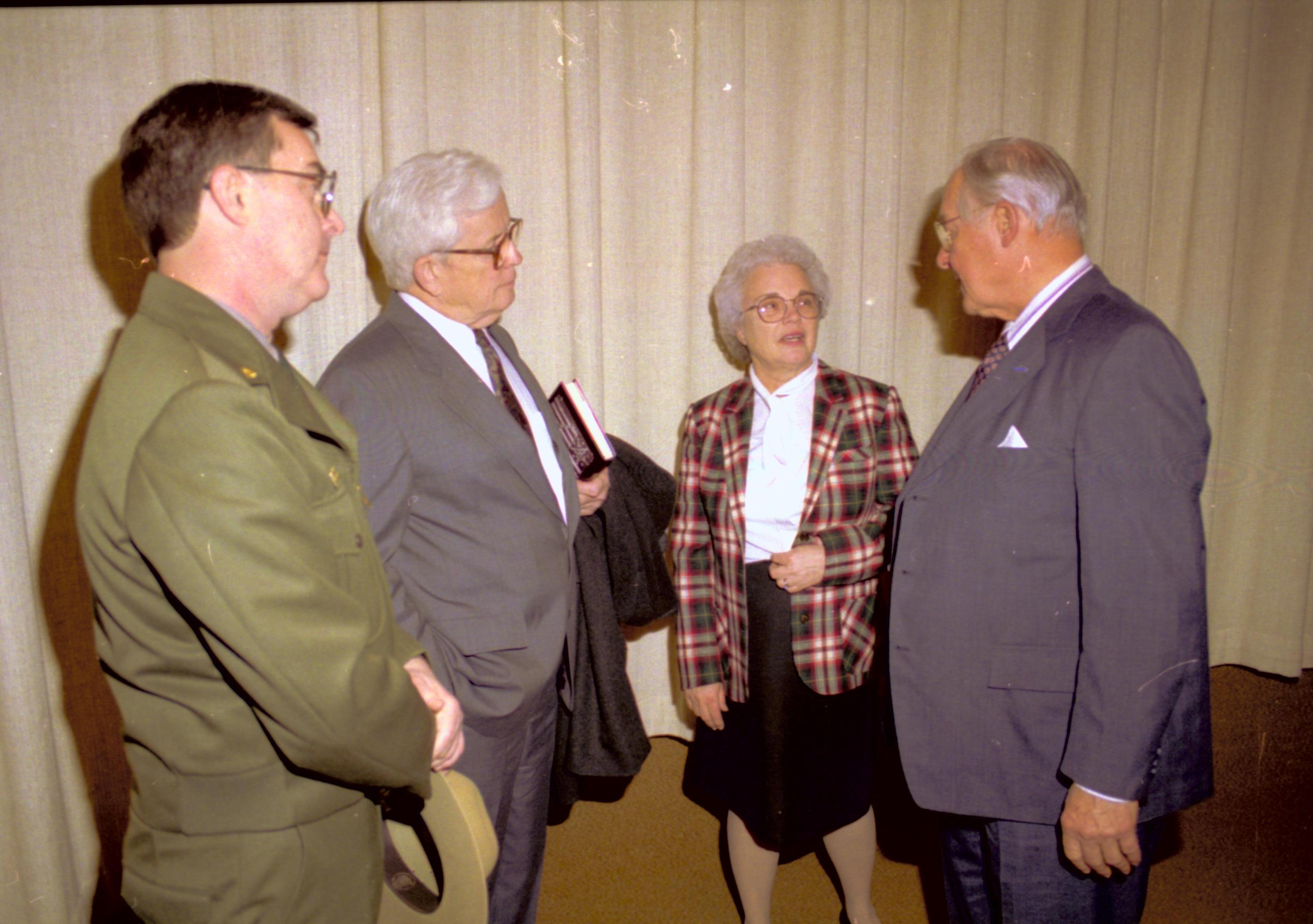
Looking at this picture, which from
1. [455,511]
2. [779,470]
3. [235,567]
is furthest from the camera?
[779,470]

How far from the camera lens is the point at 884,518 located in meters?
2.10

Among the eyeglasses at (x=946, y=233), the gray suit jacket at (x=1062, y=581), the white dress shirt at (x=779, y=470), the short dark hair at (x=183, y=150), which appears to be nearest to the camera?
the short dark hair at (x=183, y=150)

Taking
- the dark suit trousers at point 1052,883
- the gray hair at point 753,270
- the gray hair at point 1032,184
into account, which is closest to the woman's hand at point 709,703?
the dark suit trousers at point 1052,883

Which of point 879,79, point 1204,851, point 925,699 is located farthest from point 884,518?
point 1204,851

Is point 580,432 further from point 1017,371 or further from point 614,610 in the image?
point 1017,371

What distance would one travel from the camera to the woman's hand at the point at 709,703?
2158 mm

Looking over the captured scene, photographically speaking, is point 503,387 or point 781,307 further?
point 781,307

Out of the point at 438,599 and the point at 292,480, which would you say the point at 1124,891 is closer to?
the point at 438,599

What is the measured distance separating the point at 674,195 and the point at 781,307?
0.56 meters

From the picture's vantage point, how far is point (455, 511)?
1661mm

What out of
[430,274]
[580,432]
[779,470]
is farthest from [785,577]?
[430,274]

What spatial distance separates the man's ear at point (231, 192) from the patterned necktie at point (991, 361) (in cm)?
127

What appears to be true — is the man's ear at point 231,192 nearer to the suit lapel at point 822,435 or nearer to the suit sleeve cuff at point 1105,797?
the suit lapel at point 822,435

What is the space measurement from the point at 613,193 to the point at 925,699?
1628 mm
